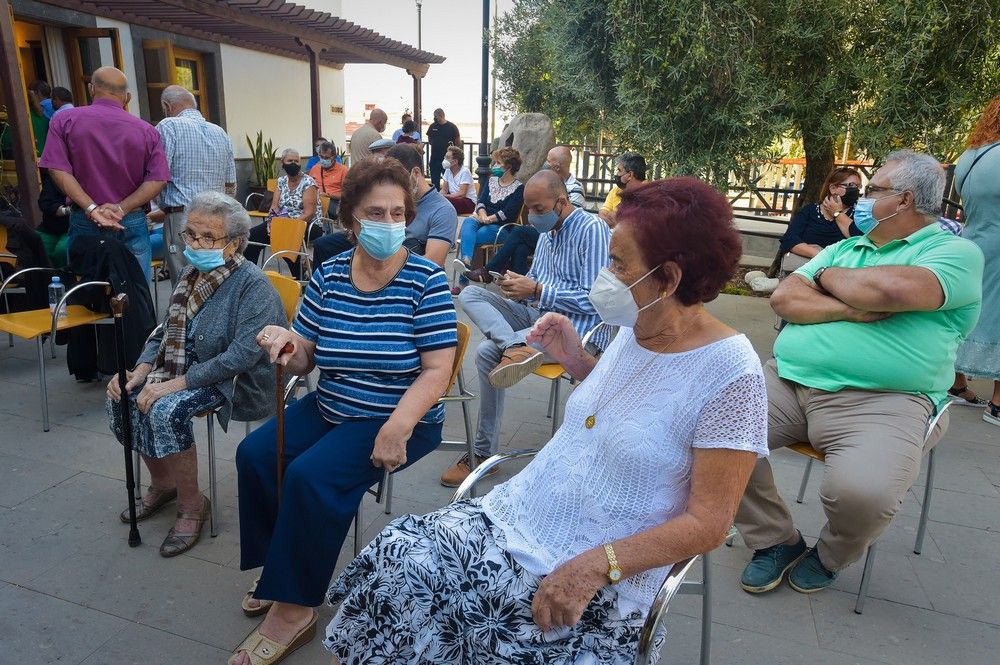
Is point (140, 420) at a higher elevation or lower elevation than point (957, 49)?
lower

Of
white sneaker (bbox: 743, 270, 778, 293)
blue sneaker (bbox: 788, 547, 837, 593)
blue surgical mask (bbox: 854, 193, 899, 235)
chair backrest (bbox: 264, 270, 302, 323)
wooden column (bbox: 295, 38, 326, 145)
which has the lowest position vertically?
blue sneaker (bbox: 788, 547, 837, 593)

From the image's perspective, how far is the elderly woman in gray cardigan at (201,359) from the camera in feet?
8.27

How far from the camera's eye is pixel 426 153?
Result: 47.7ft

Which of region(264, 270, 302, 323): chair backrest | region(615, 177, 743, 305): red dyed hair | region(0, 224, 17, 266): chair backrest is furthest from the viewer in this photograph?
region(0, 224, 17, 266): chair backrest

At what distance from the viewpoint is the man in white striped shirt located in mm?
4812

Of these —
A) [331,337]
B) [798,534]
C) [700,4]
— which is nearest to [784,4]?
[700,4]

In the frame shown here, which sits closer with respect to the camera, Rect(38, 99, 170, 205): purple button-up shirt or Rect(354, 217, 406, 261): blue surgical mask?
Rect(354, 217, 406, 261): blue surgical mask

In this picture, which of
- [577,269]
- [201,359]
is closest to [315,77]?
[577,269]

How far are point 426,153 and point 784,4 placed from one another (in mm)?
9594

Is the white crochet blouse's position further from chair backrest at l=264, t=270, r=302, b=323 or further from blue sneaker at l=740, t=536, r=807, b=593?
chair backrest at l=264, t=270, r=302, b=323

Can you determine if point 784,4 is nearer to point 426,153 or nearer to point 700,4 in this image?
point 700,4

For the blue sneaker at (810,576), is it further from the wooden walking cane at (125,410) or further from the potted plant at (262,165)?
the potted plant at (262,165)

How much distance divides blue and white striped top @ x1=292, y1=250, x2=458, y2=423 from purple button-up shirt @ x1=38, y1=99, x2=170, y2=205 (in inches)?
109

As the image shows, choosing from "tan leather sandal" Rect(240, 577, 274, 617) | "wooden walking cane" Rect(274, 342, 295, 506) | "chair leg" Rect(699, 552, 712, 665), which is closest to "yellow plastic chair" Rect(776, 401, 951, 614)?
"chair leg" Rect(699, 552, 712, 665)
